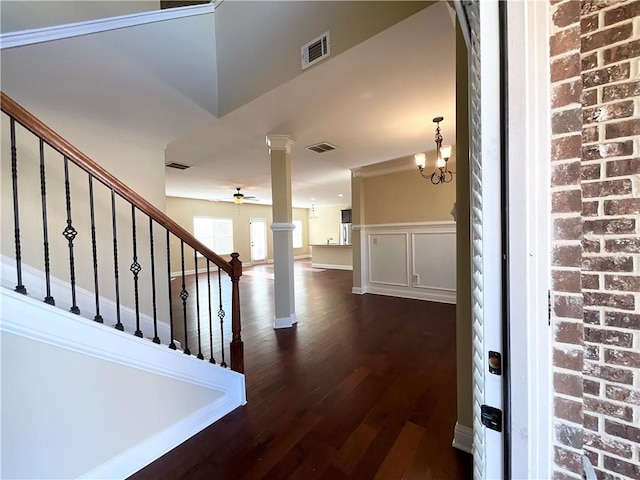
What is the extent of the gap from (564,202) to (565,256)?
0.12m

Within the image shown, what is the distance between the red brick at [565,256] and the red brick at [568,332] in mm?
135

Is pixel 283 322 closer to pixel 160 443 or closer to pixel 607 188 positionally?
pixel 160 443

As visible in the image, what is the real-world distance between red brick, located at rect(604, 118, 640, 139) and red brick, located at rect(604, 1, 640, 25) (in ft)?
1.07

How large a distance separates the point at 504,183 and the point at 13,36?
10.3ft

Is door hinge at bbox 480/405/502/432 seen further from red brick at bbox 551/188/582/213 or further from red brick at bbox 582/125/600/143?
red brick at bbox 582/125/600/143

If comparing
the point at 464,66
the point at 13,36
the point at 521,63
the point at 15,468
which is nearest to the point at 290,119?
the point at 464,66

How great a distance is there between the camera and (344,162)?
14.6ft

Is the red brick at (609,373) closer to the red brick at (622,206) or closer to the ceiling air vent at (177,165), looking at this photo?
the red brick at (622,206)

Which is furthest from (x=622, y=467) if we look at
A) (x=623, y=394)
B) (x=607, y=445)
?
(x=623, y=394)

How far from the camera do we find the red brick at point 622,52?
33.1 inches

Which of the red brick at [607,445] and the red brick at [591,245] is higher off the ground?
the red brick at [591,245]

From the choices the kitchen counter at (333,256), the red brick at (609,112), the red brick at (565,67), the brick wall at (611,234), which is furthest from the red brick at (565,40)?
the kitchen counter at (333,256)

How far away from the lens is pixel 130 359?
133cm

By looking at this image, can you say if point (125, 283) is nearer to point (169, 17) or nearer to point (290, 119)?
point (290, 119)
